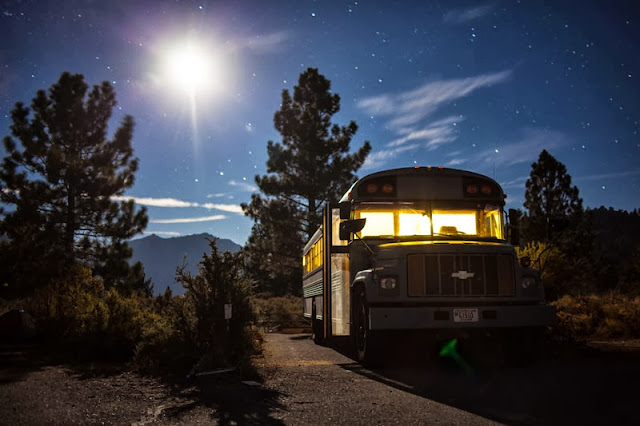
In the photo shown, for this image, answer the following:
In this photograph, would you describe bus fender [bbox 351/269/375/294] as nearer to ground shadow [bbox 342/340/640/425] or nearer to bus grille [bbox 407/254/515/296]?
bus grille [bbox 407/254/515/296]

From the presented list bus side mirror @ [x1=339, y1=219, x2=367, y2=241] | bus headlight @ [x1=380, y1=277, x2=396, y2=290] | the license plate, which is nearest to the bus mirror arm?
bus side mirror @ [x1=339, y1=219, x2=367, y2=241]

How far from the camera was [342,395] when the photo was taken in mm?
6195

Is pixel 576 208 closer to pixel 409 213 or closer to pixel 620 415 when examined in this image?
pixel 409 213

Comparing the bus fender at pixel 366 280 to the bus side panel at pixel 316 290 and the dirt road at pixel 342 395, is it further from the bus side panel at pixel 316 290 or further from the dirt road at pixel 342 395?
the bus side panel at pixel 316 290

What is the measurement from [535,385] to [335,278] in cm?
446

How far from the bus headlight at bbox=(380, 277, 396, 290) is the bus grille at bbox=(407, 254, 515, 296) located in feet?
0.79

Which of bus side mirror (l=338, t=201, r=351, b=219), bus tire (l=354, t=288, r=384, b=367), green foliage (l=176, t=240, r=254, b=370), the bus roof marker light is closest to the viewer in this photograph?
bus tire (l=354, t=288, r=384, b=367)

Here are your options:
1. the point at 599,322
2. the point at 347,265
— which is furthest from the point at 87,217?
the point at 599,322

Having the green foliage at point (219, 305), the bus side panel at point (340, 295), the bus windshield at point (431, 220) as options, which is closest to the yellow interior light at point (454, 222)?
the bus windshield at point (431, 220)

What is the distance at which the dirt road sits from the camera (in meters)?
5.04

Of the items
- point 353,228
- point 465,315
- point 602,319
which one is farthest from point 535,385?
point 602,319

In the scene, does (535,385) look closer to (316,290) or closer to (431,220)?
(431,220)

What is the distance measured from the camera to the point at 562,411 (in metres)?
5.16

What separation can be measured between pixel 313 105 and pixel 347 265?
94.9 feet
